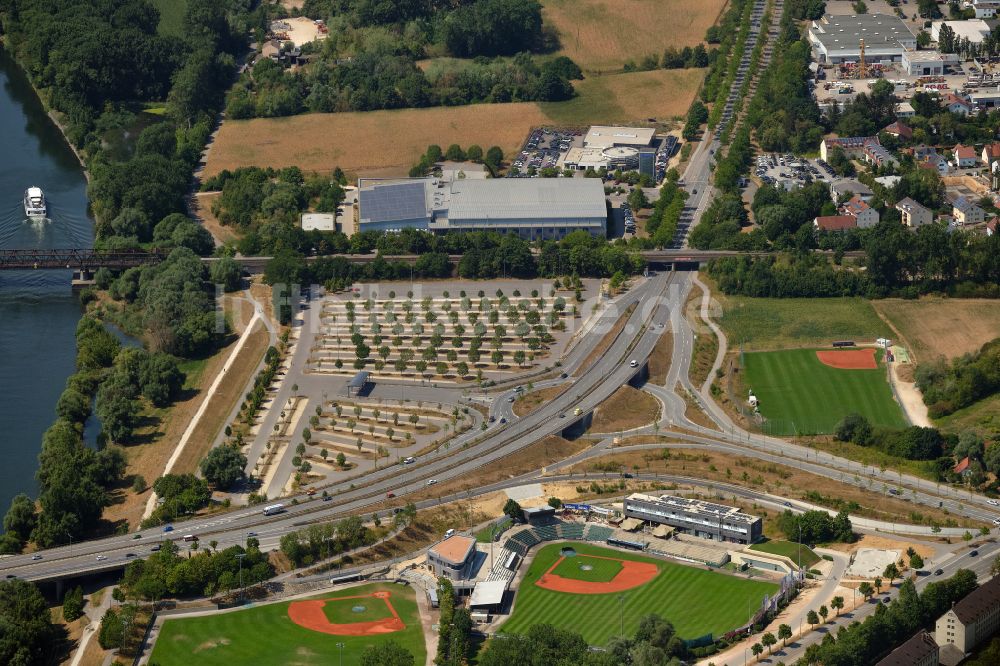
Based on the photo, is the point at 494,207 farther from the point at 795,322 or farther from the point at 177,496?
the point at 177,496

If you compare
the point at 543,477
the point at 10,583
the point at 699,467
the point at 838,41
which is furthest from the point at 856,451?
the point at 838,41

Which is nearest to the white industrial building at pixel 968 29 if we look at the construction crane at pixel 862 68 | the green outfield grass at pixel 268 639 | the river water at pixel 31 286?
the construction crane at pixel 862 68

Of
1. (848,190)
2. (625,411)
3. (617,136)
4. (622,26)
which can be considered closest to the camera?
(625,411)

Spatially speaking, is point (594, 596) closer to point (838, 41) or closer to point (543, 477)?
point (543, 477)

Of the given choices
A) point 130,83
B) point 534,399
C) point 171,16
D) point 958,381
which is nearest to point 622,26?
point 171,16

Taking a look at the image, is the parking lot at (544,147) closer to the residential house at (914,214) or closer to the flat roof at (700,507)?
the residential house at (914,214)
